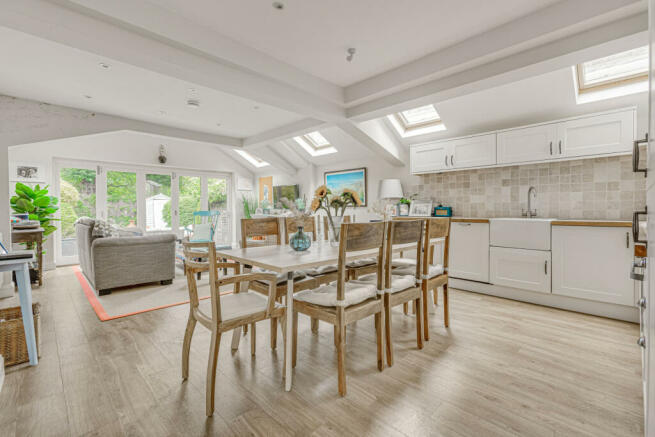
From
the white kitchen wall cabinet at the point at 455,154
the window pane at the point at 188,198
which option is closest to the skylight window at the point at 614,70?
the white kitchen wall cabinet at the point at 455,154

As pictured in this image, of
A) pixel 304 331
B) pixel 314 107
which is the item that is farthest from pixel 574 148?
pixel 304 331

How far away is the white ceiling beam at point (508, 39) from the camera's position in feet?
6.89

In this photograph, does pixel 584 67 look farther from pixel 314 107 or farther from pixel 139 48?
pixel 139 48

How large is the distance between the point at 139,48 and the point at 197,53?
45cm

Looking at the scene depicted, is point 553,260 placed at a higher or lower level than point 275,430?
higher

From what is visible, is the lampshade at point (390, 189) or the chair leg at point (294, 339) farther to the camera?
the lampshade at point (390, 189)

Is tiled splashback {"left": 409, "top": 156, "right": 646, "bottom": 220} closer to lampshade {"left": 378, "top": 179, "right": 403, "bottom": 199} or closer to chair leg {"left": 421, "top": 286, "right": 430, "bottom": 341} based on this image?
lampshade {"left": 378, "top": 179, "right": 403, "bottom": 199}

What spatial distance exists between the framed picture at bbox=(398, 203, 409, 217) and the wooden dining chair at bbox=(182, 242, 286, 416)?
3.32 meters

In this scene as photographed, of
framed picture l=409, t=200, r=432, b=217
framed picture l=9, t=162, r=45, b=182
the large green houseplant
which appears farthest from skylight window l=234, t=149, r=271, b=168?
framed picture l=409, t=200, r=432, b=217

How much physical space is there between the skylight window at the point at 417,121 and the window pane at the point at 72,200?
A: 593 centimetres

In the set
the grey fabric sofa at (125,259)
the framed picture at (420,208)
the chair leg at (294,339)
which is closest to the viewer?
the chair leg at (294,339)

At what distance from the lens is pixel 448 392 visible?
174 centimetres

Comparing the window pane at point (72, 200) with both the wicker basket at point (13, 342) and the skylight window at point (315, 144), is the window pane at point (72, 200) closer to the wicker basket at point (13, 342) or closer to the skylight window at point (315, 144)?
the skylight window at point (315, 144)

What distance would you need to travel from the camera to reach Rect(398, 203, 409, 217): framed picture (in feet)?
15.6
